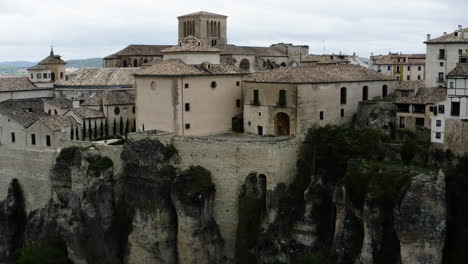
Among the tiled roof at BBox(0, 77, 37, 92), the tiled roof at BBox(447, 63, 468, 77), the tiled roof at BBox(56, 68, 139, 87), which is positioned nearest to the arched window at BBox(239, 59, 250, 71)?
the tiled roof at BBox(56, 68, 139, 87)

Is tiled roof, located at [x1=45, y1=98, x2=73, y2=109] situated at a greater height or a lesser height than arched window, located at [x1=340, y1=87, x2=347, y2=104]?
lesser

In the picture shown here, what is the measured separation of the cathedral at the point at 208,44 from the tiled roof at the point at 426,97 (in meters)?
26.4

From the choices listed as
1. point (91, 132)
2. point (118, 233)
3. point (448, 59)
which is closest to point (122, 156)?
point (118, 233)

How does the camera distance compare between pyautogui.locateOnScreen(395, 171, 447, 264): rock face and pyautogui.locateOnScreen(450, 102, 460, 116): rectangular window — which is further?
pyautogui.locateOnScreen(450, 102, 460, 116): rectangular window

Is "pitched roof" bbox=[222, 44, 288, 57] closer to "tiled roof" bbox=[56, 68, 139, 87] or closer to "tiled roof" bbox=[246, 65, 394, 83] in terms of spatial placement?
"tiled roof" bbox=[56, 68, 139, 87]

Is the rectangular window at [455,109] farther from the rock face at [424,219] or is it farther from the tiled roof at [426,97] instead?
the rock face at [424,219]

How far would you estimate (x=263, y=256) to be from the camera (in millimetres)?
36125

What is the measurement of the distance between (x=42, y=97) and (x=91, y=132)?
35.6ft

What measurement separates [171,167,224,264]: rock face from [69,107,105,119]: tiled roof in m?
13.0

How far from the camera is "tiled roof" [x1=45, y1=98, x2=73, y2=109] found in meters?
51.3

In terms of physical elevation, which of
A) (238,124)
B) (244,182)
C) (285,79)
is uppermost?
(285,79)

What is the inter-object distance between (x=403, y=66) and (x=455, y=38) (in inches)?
1021

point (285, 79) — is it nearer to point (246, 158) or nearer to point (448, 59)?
point (246, 158)

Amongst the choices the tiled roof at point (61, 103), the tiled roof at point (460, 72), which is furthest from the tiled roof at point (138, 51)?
the tiled roof at point (460, 72)
